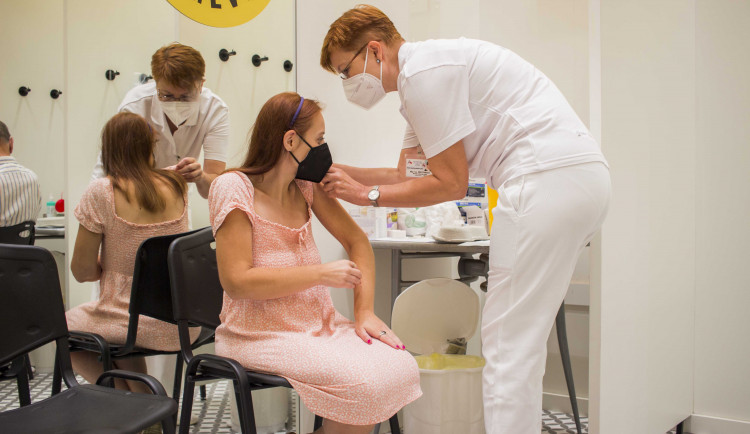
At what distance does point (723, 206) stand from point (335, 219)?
2.10m

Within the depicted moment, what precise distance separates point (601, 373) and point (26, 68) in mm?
2526

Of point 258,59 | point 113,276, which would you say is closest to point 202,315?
point 113,276

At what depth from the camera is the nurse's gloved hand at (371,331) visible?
72.5 inches

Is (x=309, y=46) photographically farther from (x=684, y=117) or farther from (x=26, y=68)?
(x=684, y=117)

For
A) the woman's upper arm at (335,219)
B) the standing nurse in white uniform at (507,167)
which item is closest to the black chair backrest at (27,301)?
the woman's upper arm at (335,219)

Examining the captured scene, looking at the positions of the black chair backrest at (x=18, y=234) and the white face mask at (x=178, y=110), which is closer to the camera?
the black chair backrest at (x=18, y=234)

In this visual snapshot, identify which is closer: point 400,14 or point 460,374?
point 460,374

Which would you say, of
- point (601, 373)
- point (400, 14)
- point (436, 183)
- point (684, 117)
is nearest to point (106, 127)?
point (436, 183)

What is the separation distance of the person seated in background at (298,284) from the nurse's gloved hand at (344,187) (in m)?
0.04

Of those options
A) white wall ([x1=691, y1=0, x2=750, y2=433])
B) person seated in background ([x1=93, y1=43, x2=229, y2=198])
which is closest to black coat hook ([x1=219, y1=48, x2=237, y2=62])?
person seated in background ([x1=93, y1=43, x2=229, y2=198])

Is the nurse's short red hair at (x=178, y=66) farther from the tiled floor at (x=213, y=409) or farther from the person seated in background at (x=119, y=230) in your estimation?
the tiled floor at (x=213, y=409)

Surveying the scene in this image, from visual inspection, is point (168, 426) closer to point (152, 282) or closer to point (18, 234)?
point (152, 282)

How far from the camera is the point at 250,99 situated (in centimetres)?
295

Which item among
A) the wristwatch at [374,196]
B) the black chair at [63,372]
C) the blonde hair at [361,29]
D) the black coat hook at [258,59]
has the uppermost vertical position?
the black coat hook at [258,59]
